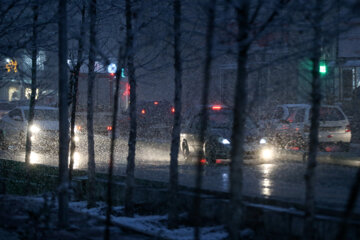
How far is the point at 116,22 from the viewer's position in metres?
9.72

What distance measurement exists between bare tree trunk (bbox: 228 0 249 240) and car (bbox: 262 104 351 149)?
10.2 meters

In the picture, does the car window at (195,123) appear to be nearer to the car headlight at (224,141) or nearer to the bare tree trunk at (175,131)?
the car headlight at (224,141)

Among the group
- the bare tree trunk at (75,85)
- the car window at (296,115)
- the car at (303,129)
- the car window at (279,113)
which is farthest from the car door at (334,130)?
the bare tree trunk at (75,85)

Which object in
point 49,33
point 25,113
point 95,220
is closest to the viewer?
point 95,220

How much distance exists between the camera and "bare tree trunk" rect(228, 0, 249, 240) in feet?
16.6

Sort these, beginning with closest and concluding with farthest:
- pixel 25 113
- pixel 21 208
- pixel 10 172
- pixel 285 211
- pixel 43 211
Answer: pixel 285 211 < pixel 43 211 < pixel 21 208 < pixel 10 172 < pixel 25 113

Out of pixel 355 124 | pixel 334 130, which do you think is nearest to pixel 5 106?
pixel 355 124

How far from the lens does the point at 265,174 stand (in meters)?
11.4

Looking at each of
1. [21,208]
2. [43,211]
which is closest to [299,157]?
[21,208]

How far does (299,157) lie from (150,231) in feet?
31.1

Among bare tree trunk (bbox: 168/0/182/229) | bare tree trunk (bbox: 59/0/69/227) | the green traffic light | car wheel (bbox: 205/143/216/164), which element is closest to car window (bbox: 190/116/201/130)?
car wheel (bbox: 205/143/216/164)

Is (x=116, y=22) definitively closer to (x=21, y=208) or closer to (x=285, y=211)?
(x=21, y=208)

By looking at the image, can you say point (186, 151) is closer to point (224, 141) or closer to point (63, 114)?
point (224, 141)

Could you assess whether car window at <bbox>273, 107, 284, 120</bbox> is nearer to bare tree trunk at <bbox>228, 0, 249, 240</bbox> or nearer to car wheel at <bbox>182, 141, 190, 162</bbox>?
car wheel at <bbox>182, 141, 190, 162</bbox>
